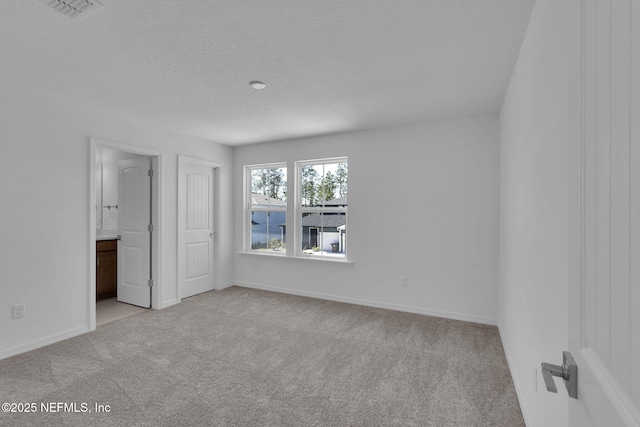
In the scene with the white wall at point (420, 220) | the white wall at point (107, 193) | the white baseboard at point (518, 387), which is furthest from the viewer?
the white wall at point (107, 193)

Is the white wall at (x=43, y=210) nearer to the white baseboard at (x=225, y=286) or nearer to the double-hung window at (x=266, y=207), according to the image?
the white baseboard at (x=225, y=286)

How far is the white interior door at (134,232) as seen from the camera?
13.7 ft

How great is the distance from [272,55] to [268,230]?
11.0 ft

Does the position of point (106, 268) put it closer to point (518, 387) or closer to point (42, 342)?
point (42, 342)

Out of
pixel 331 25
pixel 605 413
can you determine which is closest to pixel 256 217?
pixel 331 25

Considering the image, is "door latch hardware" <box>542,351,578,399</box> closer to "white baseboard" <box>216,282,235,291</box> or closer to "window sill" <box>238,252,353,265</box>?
"window sill" <box>238,252,353,265</box>

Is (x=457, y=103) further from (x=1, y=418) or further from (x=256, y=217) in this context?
(x=1, y=418)

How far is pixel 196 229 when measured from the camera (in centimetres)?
477

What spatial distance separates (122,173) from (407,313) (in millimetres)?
4437

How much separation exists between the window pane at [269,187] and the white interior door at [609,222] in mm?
4478

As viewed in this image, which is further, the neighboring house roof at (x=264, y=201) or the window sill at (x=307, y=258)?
the neighboring house roof at (x=264, y=201)

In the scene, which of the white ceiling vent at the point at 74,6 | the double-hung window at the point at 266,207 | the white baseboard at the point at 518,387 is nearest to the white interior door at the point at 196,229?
the double-hung window at the point at 266,207

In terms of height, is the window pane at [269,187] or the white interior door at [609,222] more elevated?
the window pane at [269,187]

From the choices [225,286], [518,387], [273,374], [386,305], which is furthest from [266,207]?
[518,387]
